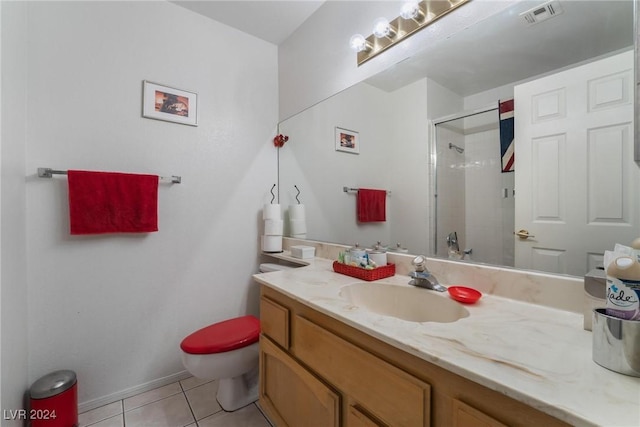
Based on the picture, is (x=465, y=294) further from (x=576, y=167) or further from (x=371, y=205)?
(x=371, y=205)

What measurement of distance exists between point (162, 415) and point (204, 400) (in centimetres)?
21

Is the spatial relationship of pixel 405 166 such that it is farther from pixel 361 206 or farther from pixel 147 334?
pixel 147 334

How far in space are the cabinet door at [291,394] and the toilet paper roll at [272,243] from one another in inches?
29.7

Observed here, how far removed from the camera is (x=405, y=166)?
1274 mm

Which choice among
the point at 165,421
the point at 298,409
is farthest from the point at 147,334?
the point at 298,409

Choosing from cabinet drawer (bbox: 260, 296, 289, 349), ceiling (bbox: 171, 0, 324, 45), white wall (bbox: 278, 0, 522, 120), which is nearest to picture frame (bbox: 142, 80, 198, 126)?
ceiling (bbox: 171, 0, 324, 45)

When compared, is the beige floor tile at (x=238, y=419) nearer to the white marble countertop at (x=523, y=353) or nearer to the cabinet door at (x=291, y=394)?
the cabinet door at (x=291, y=394)

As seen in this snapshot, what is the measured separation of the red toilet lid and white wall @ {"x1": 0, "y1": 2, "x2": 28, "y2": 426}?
62 cm

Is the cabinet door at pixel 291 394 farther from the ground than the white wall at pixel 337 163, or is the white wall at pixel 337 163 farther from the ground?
the white wall at pixel 337 163

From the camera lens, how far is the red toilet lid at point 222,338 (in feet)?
4.24

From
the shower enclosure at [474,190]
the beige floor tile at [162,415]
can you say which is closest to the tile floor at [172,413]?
the beige floor tile at [162,415]

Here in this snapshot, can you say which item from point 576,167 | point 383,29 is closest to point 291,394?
point 576,167

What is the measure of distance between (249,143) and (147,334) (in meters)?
1.43

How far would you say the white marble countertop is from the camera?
393mm
